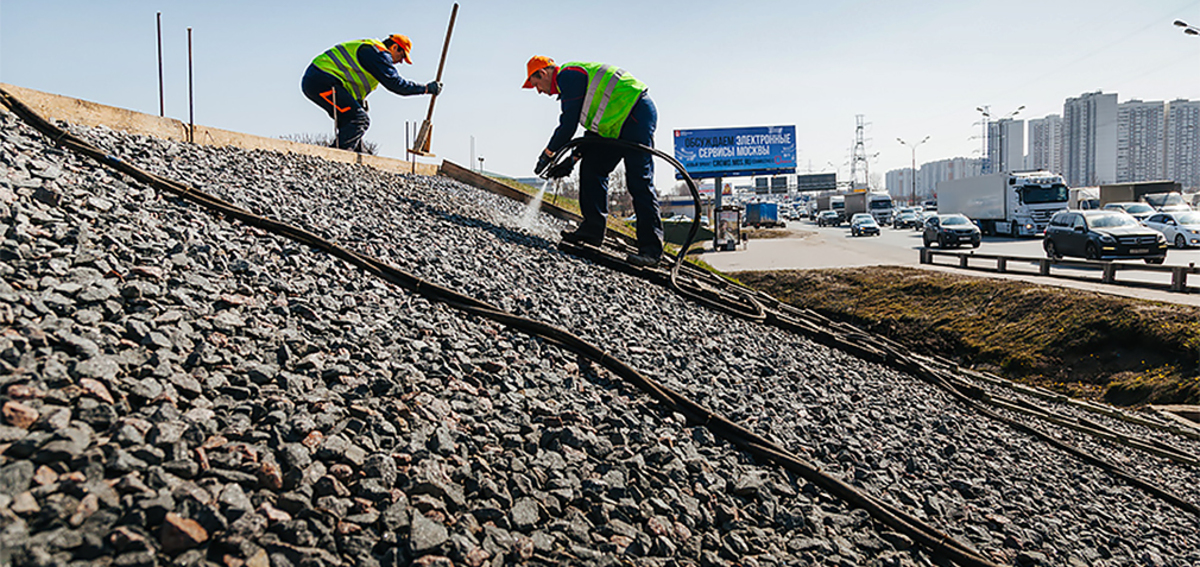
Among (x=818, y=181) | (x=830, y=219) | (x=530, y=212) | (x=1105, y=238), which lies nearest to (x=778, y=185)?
(x=830, y=219)

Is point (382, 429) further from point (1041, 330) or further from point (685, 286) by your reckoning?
point (1041, 330)

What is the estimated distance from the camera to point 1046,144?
9325cm

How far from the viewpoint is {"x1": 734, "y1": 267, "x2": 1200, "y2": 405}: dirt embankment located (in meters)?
8.08

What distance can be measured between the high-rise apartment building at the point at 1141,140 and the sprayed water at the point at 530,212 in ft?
335

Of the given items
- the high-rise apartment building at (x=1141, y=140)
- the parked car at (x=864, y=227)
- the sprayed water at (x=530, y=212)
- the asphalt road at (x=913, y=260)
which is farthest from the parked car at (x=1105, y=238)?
the high-rise apartment building at (x=1141, y=140)

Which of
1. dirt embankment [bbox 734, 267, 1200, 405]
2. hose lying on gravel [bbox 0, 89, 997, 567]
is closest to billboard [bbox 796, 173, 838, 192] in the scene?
dirt embankment [bbox 734, 267, 1200, 405]

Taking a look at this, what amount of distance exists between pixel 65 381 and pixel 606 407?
1.97 m

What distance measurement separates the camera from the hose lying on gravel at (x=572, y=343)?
2820 millimetres

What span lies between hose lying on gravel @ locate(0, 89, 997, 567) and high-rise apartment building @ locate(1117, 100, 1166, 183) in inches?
4162

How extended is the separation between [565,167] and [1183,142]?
108m

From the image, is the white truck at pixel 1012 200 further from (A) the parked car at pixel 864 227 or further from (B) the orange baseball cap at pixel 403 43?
(B) the orange baseball cap at pixel 403 43

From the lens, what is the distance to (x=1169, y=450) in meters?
5.79

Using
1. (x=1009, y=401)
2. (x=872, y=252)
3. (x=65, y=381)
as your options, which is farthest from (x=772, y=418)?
(x=872, y=252)

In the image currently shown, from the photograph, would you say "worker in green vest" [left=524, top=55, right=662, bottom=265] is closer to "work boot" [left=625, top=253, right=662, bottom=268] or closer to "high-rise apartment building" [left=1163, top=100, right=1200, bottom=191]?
"work boot" [left=625, top=253, right=662, bottom=268]
